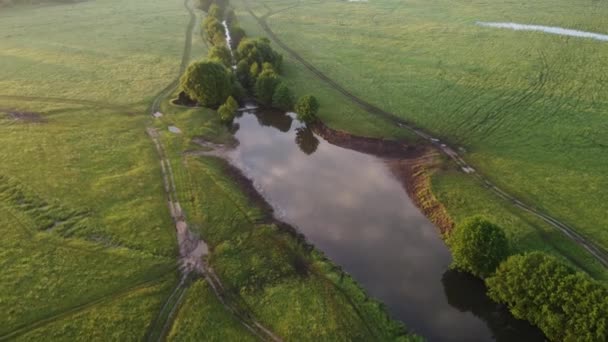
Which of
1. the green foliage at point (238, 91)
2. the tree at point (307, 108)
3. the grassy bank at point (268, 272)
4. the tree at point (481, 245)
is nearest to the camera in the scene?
the grassy bank at point (268, 272)

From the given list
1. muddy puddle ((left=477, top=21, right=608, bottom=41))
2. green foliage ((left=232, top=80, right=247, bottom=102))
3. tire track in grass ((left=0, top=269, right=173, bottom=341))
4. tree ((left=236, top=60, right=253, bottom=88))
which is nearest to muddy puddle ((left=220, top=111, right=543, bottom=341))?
green foliage ((left=232, top=80, right=247, bottom=102))

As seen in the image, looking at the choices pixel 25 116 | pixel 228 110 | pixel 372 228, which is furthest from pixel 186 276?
pixel 25 116

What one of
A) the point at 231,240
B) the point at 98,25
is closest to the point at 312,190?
the point at 231,240

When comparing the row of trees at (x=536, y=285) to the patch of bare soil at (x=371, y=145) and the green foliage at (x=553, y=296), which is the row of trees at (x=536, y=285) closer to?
the green foliage at (x=553, y=296)

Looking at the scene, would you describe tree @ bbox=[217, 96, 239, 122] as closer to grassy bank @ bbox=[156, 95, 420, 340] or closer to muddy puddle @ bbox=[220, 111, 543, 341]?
muddy puddle @ bbox=[220, 111, 543, 341]

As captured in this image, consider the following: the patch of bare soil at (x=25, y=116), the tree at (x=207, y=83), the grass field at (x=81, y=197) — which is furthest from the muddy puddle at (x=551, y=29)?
the patch of bare soil at (x=25, y=116)

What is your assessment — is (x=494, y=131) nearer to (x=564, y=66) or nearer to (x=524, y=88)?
(x=524, y=88)
